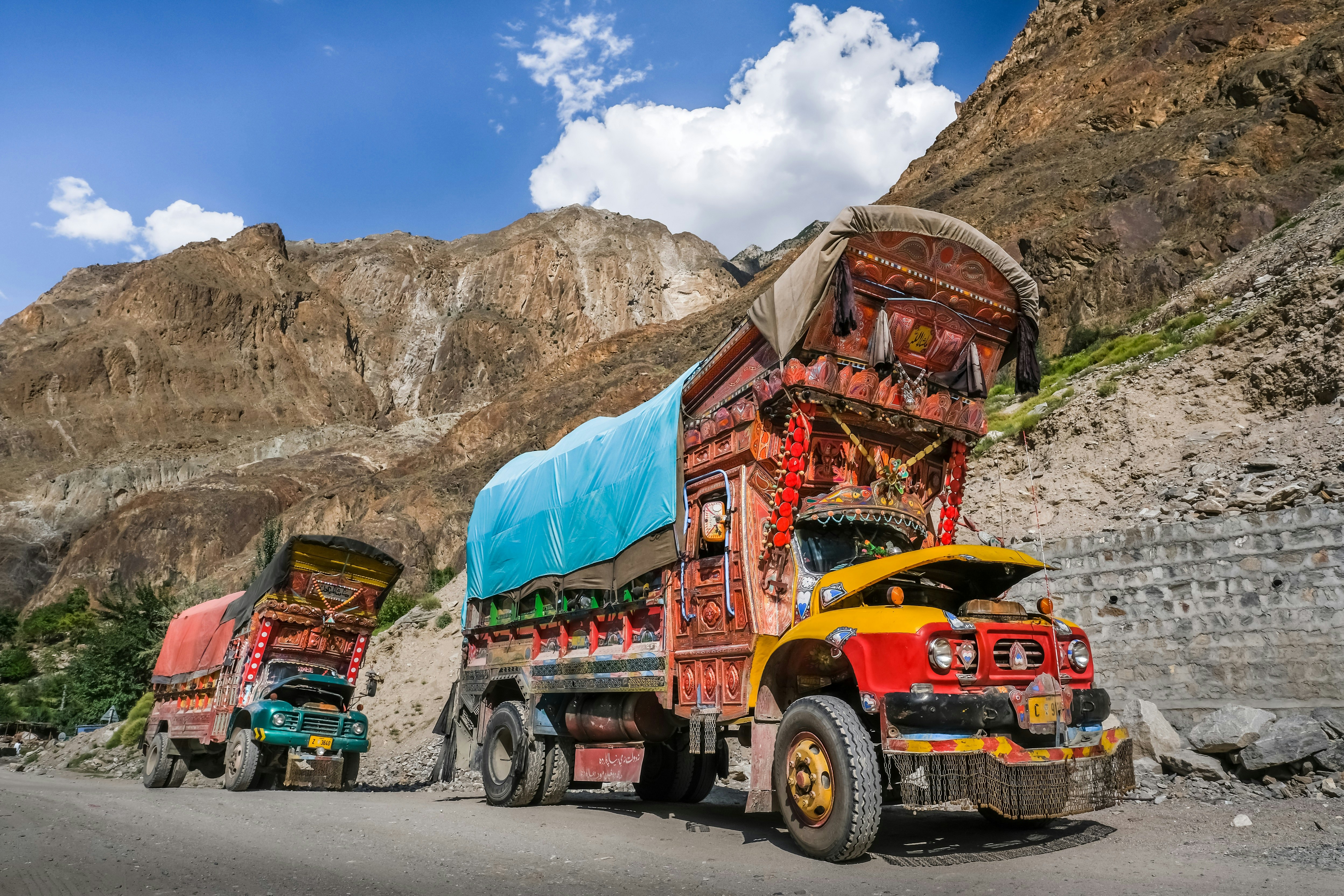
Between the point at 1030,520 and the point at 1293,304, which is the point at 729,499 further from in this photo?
the point at 1293,304

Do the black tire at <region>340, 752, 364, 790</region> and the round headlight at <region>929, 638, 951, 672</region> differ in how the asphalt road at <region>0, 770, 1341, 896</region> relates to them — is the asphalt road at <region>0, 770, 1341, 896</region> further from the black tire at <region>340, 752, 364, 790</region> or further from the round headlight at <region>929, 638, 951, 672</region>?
the black tire at <region>340, 752, 364, 790</region>

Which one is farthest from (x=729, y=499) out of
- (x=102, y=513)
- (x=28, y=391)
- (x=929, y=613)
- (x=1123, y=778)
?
(x=28, y=391)

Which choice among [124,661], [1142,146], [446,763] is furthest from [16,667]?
[1142,146]

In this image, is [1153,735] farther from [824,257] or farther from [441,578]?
[441,578]

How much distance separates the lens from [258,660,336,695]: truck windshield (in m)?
13.8

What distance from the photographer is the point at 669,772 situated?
9.94 metres

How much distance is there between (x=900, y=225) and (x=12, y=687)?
52.7 meters

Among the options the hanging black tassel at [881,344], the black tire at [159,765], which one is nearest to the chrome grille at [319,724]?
the black tire at [159,765]

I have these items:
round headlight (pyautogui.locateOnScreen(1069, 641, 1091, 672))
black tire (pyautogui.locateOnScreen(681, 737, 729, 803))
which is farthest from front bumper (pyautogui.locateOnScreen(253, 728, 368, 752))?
round headlight (pyautogui.locateOnScreen(1069, 641, 1091, 672))

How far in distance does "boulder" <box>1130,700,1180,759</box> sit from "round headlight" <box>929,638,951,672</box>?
445 cm

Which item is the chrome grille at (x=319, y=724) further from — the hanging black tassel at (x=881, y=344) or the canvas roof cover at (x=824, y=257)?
the hanging black tassel at (x=881, y=344)

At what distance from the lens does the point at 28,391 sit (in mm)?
75438

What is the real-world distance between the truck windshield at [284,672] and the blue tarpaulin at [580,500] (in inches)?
169

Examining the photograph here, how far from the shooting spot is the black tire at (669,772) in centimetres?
988
